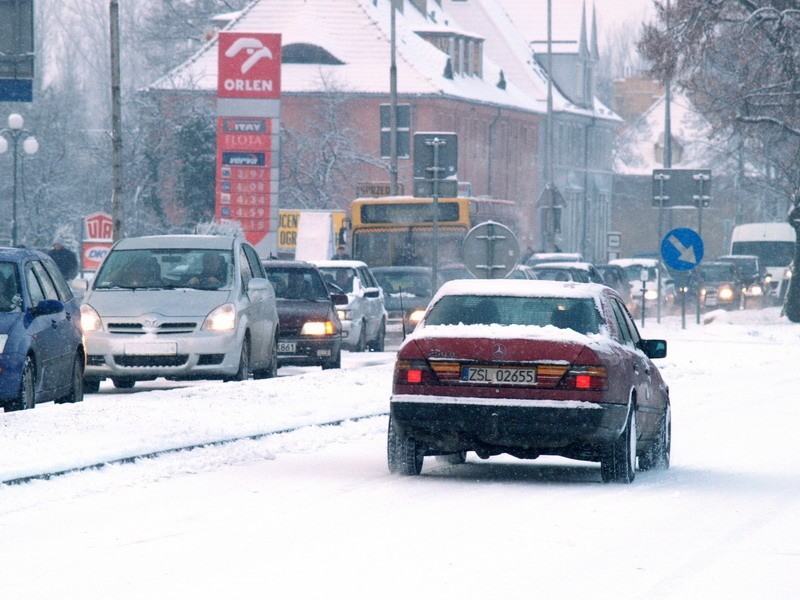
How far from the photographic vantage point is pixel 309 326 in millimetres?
27641

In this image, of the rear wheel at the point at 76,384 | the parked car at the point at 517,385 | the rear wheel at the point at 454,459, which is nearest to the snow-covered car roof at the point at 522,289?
the parked car at the point at 517,385

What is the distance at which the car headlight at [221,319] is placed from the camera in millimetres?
22156

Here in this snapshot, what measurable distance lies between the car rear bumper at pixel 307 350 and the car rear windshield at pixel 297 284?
0.81 metres

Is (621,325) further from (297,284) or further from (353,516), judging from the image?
(297,284)

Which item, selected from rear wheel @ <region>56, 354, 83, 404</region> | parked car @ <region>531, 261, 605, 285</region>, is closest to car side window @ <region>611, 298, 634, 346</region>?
rear wheel @ <region>56, 354, 83, 404</region>

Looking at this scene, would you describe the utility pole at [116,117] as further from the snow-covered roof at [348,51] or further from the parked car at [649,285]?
the snow-covered roof at [348,51]

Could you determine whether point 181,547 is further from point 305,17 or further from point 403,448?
point 305,17

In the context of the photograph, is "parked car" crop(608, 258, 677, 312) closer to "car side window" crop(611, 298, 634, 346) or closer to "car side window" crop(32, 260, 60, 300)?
"car side window" crop(32, 260, 60, 300)

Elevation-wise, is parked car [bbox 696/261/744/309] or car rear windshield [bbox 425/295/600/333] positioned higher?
car rear windshield [bbox 425/295/600/333]

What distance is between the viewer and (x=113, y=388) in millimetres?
24188

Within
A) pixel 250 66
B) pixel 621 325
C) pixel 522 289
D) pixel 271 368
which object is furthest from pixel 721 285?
pixel 522 289

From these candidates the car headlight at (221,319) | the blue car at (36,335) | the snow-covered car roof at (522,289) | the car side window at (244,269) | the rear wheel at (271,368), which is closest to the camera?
the snow-covered car roof at (522,289)

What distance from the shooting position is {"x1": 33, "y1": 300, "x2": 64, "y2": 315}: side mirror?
17.8 m

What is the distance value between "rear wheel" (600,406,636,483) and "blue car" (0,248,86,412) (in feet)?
19.3
